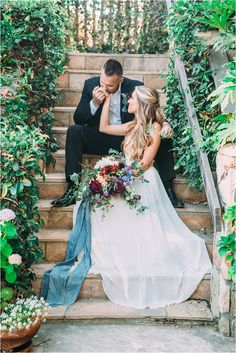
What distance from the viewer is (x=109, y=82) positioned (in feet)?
15.7

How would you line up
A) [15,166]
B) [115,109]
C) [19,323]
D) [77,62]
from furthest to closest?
[77,62], [115,109], [15,166], [19,323]

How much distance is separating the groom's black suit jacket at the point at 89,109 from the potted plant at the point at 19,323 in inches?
89.3

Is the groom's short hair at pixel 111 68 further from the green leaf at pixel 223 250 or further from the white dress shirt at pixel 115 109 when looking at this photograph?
the green leaf at pixel 223 250

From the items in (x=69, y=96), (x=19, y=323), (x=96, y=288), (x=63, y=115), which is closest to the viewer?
(x=19, y=323)

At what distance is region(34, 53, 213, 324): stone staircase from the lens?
3482mm

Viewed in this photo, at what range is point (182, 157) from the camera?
454 cm

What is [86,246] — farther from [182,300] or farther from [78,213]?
[182,300]

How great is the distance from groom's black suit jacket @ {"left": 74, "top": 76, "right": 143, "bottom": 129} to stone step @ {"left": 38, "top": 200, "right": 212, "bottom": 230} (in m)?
1.04

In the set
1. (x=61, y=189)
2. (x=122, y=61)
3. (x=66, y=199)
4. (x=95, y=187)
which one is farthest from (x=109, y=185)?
(x=122, y=61)

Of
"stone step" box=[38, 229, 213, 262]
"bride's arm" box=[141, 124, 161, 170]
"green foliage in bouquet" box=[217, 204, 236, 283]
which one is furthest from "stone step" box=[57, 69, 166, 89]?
"green foliage in bouquet" box=[217, 204, 236, 283]

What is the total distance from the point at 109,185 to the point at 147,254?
701 millimetres

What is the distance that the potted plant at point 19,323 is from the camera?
9.63 feet

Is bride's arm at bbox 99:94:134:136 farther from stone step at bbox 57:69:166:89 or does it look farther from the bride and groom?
stone step at bbox 57:69:166:89

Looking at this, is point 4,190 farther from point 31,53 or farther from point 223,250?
point 31,53
